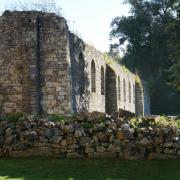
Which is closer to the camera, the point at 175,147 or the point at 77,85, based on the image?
the point at 175,147

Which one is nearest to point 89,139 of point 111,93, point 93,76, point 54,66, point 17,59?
point 54,66

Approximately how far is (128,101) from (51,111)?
52.7ft

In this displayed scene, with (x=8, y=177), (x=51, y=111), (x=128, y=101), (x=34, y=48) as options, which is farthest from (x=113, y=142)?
(x=128, y=101)

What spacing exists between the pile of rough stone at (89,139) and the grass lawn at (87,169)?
0.96ft

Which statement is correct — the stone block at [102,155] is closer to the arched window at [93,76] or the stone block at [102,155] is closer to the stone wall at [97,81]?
the stone wall at [97,81]

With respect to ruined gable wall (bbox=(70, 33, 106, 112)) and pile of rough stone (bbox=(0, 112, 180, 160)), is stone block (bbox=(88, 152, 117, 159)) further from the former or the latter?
ruined gable wall (bbox=(70, 33, 106, 112))

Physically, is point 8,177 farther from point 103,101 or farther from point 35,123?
point 103,101

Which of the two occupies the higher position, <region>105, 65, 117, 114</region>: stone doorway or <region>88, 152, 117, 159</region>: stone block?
<region>105, 65, 117, 114</region>: stone doorway

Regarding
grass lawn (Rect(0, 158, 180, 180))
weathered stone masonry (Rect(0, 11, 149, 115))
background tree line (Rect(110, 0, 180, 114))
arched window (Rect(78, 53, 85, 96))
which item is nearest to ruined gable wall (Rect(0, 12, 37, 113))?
weathered stone masonry (Rect(0, 11, 149, 115))

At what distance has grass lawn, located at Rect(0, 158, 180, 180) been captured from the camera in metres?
10.9

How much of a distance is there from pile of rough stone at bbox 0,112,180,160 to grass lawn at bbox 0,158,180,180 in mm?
293

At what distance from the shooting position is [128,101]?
32656 millimetres

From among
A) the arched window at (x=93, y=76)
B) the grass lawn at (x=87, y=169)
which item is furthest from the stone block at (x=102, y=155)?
the arched window at (x=93, y=76)

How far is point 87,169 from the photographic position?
1173cm
